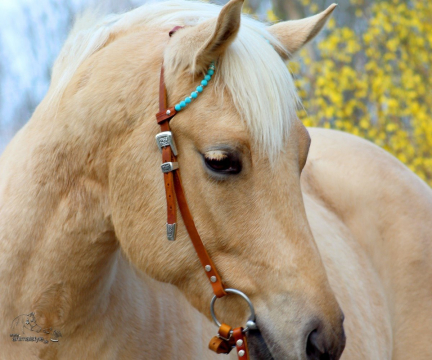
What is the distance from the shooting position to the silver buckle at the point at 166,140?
1.82 meters

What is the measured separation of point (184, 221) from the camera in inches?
72.2

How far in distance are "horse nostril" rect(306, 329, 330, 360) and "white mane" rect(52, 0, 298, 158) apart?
24.5 inches

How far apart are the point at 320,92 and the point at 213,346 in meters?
6.09

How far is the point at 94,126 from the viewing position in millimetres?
1948

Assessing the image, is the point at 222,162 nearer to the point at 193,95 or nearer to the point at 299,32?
the point at 193,95

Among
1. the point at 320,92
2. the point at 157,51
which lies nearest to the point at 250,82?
the point at 157,51

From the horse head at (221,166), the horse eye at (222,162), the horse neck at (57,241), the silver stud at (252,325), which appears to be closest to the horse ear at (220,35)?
the horse head at (221,166)

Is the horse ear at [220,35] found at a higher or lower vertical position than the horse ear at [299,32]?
higher

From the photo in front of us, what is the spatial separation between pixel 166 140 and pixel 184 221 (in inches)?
11.9

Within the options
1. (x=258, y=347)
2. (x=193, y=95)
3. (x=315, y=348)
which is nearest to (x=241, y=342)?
(x=258, y=347)

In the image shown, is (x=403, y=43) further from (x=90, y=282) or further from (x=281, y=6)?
(x=90, y=282)

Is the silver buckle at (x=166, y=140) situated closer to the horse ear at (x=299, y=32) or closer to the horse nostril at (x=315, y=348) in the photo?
the horse ear at (x=299, y=32)

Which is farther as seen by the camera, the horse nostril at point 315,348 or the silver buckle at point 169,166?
the silver buckle at point 169,166

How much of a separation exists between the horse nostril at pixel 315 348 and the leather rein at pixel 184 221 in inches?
9.2
